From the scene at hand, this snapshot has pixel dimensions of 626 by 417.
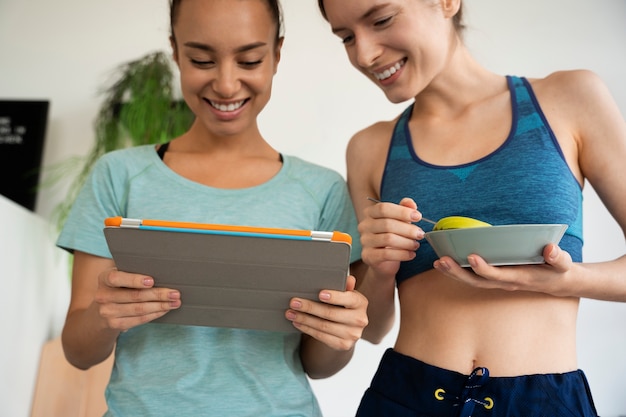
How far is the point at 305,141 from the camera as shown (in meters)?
2.88

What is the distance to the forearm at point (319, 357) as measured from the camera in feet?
3.77

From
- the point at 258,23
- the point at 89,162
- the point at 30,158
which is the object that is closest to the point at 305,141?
the point at 89,162

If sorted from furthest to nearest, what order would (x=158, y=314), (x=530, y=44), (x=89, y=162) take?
(x=530, y=44)
(x=89, y=162)
(x=158, y=314)

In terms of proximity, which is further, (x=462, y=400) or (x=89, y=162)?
(x=89, y=162)

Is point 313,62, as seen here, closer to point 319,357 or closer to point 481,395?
point 319,357

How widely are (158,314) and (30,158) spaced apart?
7.16ft

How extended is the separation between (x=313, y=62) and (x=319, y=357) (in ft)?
6.65

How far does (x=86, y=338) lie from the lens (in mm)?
1117

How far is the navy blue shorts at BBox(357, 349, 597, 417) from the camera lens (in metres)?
0.96

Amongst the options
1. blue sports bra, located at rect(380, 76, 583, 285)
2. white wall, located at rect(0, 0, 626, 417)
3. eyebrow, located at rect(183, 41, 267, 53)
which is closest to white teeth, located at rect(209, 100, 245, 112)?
eyebrow, located at rect(183, 41, 267, 53)

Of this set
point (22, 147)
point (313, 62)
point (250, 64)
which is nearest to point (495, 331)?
point (250, 64)

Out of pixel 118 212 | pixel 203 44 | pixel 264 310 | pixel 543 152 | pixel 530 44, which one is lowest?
pixel 264 310

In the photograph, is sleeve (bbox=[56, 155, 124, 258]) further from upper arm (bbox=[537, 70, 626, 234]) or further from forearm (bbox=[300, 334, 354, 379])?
upper arm (bbox=[537, 70, 626, 234])

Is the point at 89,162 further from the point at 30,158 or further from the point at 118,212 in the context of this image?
the point at 118,212
